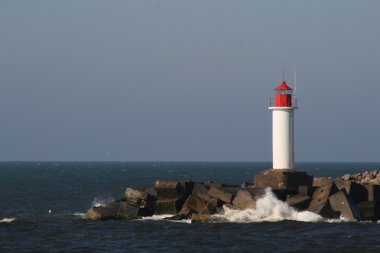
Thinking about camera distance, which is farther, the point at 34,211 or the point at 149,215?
the point at 34,211

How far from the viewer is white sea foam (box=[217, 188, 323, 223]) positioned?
30.6m

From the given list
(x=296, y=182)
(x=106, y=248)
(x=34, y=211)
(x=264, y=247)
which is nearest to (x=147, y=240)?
(x=106, y=248)

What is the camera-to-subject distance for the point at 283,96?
33.7 m

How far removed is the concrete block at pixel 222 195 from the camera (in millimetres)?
30922

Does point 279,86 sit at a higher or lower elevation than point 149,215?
higher

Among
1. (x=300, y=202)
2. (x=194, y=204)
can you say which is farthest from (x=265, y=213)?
(x=194, y=204)

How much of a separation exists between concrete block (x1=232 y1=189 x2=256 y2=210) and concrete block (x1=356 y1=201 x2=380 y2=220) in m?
3.70

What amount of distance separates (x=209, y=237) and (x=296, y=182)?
22.0 feet

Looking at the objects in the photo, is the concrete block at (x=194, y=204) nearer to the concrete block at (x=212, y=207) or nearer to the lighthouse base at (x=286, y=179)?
the concrete block at (x=212, y=207)

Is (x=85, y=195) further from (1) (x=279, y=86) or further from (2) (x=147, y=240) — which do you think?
(2) (x=147, y=240)

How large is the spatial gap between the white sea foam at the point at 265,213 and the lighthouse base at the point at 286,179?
5.24 feet

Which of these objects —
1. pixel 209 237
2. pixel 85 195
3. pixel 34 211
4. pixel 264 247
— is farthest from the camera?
pixel 85 195

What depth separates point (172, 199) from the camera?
3247cm

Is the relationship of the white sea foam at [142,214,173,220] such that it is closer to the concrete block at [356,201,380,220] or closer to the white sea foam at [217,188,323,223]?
the white sea foam at [217,188,323,223]
